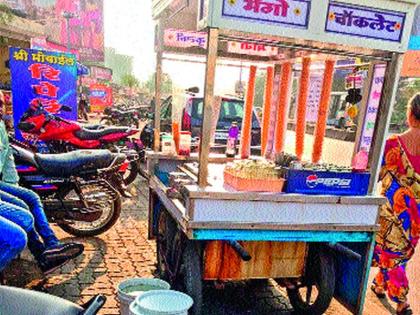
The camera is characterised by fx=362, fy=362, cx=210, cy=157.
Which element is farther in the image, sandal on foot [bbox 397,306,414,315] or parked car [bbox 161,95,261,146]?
parked car [bbox 161,95,261,146]

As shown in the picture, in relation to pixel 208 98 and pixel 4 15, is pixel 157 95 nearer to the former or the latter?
pixel 208 98

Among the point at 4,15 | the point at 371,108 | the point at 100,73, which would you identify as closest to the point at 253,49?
the point at 371,108

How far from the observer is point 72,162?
4270 mm

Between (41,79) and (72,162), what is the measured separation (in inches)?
129

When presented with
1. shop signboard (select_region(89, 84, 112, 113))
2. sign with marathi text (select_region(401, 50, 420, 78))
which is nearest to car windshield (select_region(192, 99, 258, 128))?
sign with marathi text (select_region(401, 50, 420, 78))

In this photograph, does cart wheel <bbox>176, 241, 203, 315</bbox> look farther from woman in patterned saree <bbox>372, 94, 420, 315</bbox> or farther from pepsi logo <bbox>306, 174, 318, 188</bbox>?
woman in patterned saree <bbox>372, 94, 420, 315</bbox>

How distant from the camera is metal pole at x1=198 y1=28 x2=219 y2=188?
2.56 meters

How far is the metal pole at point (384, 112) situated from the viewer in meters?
2.92

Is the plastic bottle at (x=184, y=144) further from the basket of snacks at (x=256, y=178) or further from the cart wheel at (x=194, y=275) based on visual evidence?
the cart wheel at (x=194, y=275)

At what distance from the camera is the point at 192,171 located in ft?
12.1

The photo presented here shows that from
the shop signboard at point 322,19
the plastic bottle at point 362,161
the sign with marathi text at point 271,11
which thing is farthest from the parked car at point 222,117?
the sign with marathi text at point 271,11

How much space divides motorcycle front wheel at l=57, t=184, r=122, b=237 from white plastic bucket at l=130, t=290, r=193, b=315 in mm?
2194

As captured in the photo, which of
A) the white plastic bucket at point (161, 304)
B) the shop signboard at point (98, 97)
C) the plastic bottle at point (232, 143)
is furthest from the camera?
the shop signboard at point (98, 97)

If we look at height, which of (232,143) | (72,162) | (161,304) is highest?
(232,143)
